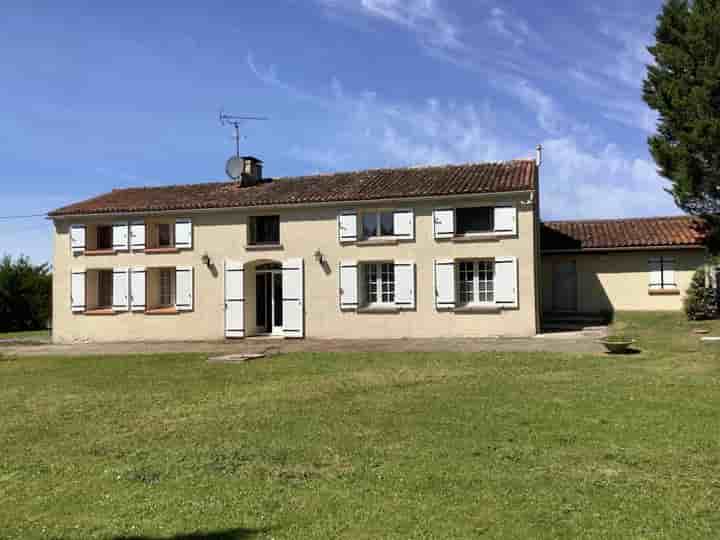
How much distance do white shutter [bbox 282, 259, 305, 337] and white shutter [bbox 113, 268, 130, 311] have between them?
5463 millimetres

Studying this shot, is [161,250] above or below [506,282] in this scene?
above

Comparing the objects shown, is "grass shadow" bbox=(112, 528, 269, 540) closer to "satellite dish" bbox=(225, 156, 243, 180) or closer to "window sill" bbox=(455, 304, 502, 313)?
"window sill" bbox=(455, 304, 502, 313)

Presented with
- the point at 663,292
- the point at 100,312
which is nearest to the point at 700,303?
the point at 663,292

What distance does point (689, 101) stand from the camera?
19.5m

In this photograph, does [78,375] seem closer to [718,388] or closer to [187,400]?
[187,400]

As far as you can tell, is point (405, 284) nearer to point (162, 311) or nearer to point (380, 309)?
point (380, 309)

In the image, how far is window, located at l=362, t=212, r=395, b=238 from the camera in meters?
18.9

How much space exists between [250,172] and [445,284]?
28.0 ft

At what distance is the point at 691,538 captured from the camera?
159 inches

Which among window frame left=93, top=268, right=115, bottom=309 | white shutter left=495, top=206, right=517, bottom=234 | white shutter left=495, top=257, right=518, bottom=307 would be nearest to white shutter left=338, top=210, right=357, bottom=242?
white shutter left=495, top=206, right=517, bottom=234

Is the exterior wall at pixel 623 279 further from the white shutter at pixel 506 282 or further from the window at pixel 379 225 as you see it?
the window at pixel 379 225

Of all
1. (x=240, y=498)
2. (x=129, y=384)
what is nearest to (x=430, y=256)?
(x=129, y=384)

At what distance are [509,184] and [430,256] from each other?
3016mm

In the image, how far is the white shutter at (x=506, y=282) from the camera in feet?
57.2
